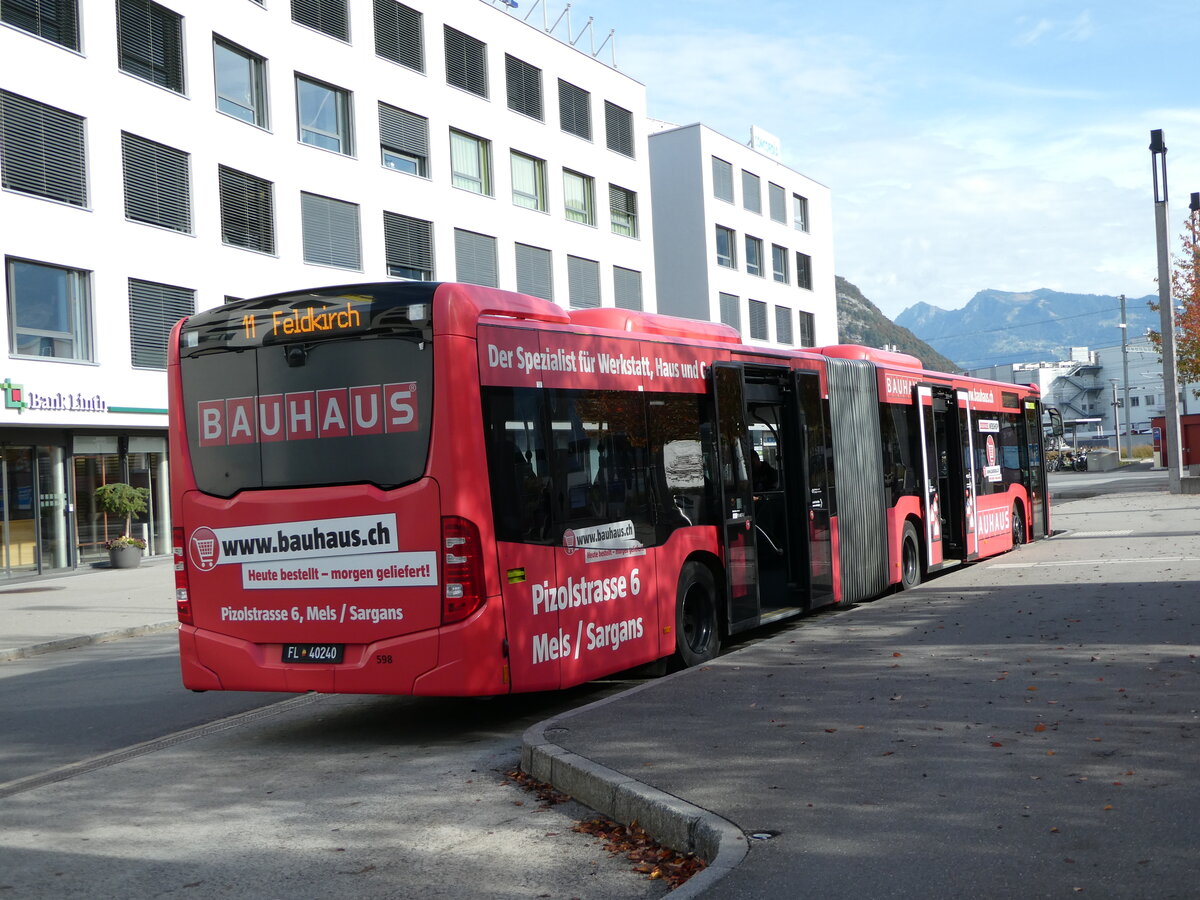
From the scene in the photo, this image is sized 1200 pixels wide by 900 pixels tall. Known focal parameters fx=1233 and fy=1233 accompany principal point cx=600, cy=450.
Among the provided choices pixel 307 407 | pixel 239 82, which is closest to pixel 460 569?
pixel 307 407

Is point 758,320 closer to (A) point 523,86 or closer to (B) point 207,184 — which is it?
(A) point 523,86

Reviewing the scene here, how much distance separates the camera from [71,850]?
578 centimetres

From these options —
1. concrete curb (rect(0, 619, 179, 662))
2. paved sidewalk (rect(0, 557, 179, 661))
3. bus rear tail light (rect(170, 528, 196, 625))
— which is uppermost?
bus rear tail light (rect(170, 528, 196, 625))

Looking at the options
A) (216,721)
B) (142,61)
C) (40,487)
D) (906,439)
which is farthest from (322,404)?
(142,61)

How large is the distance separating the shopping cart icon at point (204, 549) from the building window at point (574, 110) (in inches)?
1391

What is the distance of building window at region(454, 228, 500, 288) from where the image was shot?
1443 inches

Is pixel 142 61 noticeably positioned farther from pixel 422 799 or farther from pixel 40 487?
pixel 422 799

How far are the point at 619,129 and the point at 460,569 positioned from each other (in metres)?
39.6

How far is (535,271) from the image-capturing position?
131 feet

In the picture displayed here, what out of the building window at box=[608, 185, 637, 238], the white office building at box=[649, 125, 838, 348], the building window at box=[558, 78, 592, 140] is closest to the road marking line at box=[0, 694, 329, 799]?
the building window at box=[558, 78, 592, 140]

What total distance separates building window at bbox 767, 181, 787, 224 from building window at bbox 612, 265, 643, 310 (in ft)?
49.3

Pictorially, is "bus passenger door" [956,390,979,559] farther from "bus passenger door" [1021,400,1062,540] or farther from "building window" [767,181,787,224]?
"building window" [767,181,787,224]

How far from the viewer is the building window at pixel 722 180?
175 ft

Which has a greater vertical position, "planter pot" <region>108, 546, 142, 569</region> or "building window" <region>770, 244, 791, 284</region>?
"building window" <region>770, 244, 791, 284</region>
